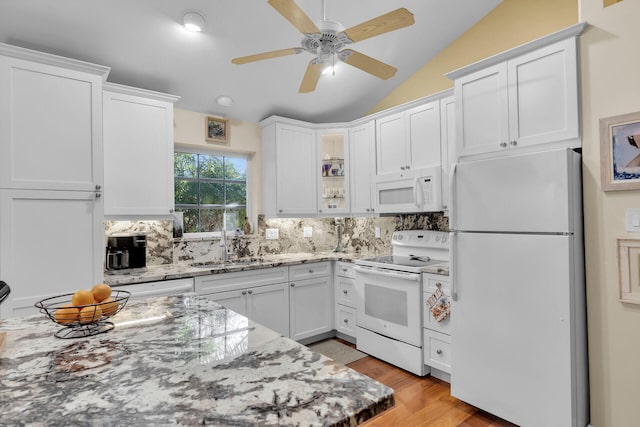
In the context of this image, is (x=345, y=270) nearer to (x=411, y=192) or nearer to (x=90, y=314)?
(x=411, y=192)

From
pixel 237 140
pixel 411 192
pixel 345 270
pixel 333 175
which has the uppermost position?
pixel 237 140

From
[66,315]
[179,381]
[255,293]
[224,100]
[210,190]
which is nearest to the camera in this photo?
[179,381]

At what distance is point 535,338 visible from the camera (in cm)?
196

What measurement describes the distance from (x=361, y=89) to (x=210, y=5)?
6.04ft

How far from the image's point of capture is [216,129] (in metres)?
3.55

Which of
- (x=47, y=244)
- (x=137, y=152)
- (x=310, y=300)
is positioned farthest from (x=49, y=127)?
(x=310, y=300)

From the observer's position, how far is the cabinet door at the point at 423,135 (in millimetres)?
3037

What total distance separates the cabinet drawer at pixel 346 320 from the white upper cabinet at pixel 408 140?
1.40m

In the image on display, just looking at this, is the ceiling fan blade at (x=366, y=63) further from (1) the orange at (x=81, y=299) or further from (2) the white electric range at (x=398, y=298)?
(1) the orange at (x=81, y=299)

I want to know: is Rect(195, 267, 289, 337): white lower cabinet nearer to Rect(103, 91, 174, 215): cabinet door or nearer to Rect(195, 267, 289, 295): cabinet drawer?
Rect(195, 267, 289, 295): cabinet drawer

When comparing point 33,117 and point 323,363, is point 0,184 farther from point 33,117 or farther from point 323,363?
point 323,363

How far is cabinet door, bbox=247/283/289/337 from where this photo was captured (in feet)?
10.1

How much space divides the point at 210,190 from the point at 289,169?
35.0 inches

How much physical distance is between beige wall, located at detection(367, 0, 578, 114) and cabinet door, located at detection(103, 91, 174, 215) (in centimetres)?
251
